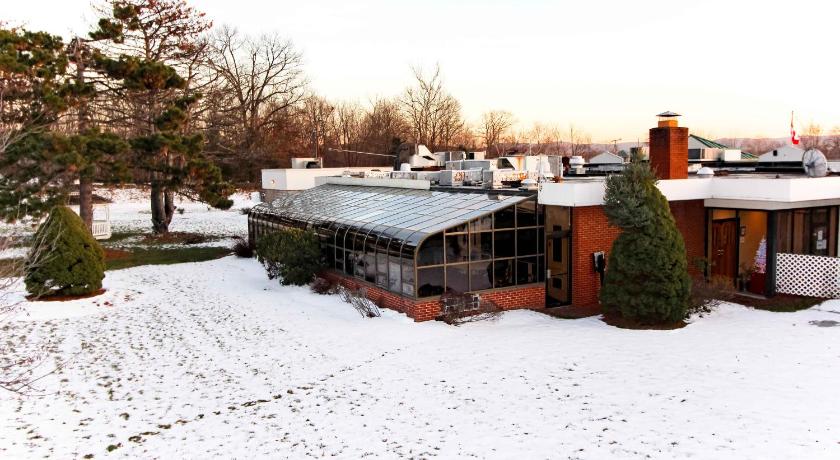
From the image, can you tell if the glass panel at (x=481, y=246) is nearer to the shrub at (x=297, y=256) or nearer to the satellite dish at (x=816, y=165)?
the shrub at (x=297, y=256)

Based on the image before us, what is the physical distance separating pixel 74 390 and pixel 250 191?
4252 cm

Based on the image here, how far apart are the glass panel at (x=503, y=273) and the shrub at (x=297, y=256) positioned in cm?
629

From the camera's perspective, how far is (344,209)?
2142 centimetres

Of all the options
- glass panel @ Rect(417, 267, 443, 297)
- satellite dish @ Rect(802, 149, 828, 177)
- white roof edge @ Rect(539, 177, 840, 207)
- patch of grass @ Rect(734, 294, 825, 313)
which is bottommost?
patch of grass @ Rect(734, 294, 825, 313)

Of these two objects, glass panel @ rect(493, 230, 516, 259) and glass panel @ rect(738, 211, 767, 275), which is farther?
glass panel @ rect(738, 211, 767, 275)

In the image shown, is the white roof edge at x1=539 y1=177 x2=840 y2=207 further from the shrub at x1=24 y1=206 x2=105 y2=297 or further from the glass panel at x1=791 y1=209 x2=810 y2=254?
the shrub at x1=24 y1=206 x2=105 y2=297

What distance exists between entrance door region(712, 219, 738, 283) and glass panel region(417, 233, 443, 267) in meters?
8.71

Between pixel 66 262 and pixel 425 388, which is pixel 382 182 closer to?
pixel 66 262

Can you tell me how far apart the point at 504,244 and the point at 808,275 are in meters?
8.07

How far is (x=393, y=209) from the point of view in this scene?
62.5 ft

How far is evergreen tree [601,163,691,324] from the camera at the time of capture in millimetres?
14180

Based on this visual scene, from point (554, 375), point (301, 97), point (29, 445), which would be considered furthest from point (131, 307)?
→ point (301, 97)

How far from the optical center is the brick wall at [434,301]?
1501 centimetres

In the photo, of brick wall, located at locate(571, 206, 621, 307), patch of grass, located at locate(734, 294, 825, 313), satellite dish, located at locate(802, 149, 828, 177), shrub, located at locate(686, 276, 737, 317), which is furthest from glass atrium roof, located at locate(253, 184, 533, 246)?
satellite dish, located at locate(802, 149, 828, 177)
